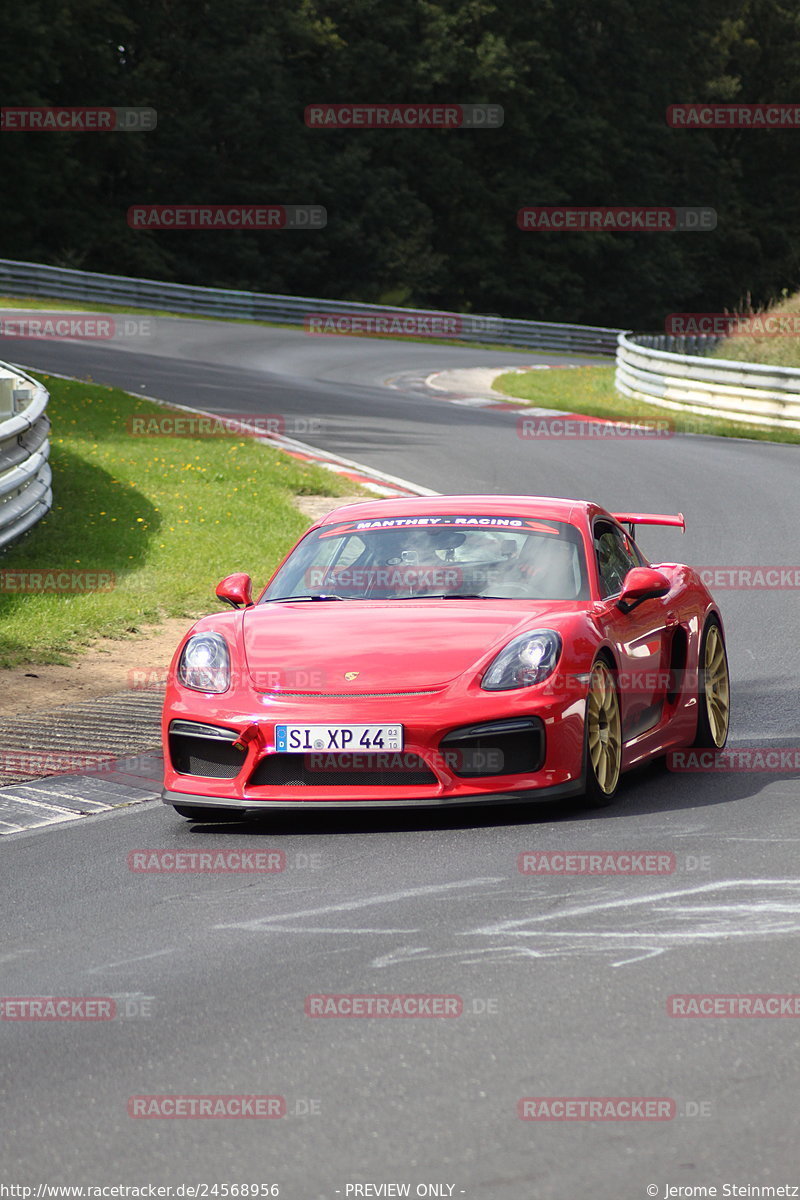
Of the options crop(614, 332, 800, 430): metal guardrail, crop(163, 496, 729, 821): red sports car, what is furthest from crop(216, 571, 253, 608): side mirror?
crop(614, 332, 800, 430): metal guardrail

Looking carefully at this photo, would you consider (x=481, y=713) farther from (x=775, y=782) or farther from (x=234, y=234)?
(x=234, y=234)

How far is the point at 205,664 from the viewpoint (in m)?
7.53

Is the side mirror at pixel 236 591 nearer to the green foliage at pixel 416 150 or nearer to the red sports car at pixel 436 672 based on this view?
the red sports car at pixel 436 672

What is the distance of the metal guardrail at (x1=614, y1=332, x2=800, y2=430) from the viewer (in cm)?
2617

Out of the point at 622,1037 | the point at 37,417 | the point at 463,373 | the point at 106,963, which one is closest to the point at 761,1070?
the point at 622,1037

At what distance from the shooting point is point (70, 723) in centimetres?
952
